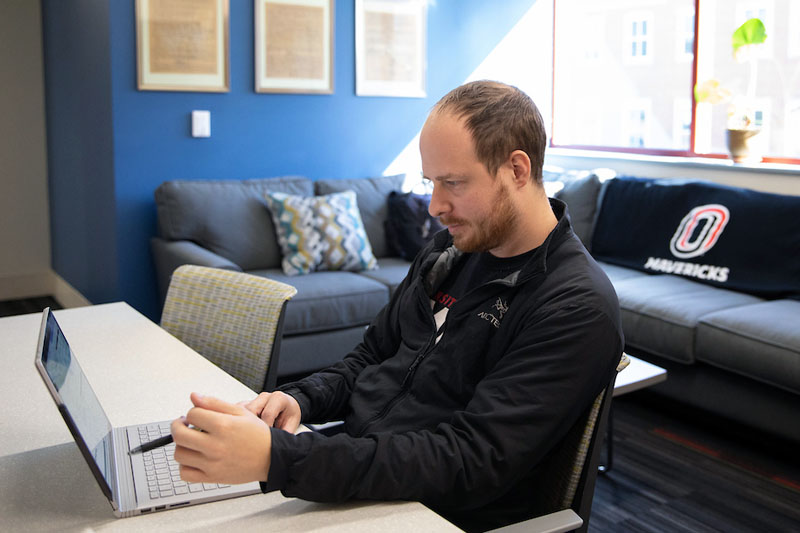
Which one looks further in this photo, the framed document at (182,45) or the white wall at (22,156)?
the white wall at (22,156)

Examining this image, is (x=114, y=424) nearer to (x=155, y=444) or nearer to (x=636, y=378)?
(x=155, y=444)

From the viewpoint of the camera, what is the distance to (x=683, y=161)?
4.40 metres

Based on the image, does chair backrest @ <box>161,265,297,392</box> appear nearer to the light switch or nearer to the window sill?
the window sill

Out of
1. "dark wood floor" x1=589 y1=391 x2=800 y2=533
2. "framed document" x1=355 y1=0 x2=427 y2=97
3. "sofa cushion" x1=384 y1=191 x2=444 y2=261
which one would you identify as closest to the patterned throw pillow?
"sofa cushion" x1=384 y1=191 x2=444 y2=261

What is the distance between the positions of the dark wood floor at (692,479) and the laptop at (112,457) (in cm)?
163

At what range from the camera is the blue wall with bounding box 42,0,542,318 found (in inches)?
160

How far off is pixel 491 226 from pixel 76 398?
28.7 inches

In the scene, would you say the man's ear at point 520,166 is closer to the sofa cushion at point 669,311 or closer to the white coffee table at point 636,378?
the white coffee table at point 636,378

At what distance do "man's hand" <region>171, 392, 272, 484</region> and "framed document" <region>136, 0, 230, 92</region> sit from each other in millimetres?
3331

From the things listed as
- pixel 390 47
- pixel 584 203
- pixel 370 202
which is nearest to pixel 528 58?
pixel 390 47

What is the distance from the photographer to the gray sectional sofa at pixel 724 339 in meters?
2.90

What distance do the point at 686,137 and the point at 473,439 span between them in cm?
394

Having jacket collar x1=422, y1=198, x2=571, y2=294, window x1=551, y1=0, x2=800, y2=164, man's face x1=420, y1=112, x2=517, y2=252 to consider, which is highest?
window x1=551, y1=0, x2=800, y2=164

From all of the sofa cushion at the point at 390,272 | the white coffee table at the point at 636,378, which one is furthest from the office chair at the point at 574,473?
the sofa cushion at the point at 390,272
